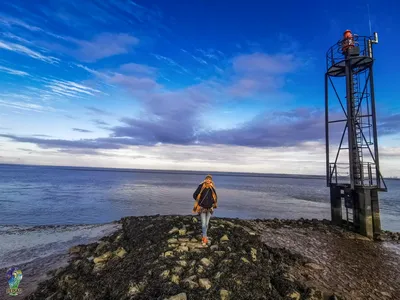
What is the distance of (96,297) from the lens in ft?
23.1

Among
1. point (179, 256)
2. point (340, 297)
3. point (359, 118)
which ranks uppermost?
point (359, 118)

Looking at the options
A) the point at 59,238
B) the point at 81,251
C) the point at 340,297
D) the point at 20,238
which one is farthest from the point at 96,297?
the point at 20,238

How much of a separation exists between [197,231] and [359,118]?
1415 centimetres

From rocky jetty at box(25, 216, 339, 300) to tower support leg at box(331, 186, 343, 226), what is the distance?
9508 mm

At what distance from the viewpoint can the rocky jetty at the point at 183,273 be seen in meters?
6.76

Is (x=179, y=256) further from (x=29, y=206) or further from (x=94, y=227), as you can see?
(x=29, y=206)

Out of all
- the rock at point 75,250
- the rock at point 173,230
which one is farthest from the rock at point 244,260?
the rock at point 75,250

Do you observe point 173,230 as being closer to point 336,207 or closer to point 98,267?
point 98,267

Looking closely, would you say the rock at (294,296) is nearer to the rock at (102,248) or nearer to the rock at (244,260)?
the rock at (244,260)

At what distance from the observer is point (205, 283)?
6.89m

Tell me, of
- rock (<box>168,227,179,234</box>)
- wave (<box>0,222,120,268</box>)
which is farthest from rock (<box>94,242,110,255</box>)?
rock (<box>168,227,179,234</box>)

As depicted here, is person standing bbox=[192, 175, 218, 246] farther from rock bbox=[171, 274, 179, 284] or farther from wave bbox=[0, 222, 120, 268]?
wave bbox=[0, 222, 120, 268]

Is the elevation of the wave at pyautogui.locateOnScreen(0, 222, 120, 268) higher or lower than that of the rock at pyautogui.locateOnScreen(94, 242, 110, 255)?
Result: lower

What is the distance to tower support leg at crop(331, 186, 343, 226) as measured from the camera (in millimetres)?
17578
